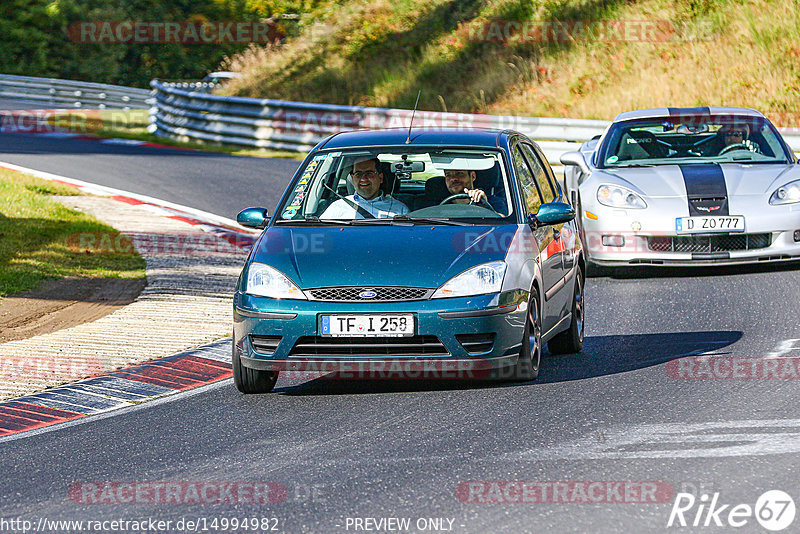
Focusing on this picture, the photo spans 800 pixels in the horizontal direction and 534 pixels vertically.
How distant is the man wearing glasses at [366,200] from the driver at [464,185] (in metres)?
0.32

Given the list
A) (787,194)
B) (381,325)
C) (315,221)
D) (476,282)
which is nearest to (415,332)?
(381,325)

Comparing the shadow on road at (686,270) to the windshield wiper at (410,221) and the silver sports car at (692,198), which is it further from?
the windshield wiper at (410,221)

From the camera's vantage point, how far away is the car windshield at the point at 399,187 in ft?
26.3

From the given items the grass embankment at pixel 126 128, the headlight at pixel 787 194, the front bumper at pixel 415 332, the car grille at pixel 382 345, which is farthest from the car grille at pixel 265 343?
the grass embankment at pixel 126 128

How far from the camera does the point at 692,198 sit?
38.3 ft

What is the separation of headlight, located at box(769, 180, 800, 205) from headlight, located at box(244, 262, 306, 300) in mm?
5985

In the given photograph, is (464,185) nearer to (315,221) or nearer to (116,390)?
(315,221)

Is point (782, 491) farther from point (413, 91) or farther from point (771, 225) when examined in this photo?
point (413, 91)

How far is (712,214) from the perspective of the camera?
11.6 metres

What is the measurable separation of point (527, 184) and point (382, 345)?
195 cm

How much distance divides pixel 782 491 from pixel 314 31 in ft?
109

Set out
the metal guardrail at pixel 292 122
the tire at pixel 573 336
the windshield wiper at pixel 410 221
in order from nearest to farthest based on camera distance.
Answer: the windshield wiper at pixel 410 221 → the tire at pixel 573 336 → the metal guardrail at pixel 292 122

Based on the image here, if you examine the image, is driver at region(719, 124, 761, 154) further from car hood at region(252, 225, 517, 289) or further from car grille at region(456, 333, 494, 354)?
car grille at region(456, 333, 494, 354)

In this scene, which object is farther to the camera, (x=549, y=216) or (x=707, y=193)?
(x=707, y=193)
